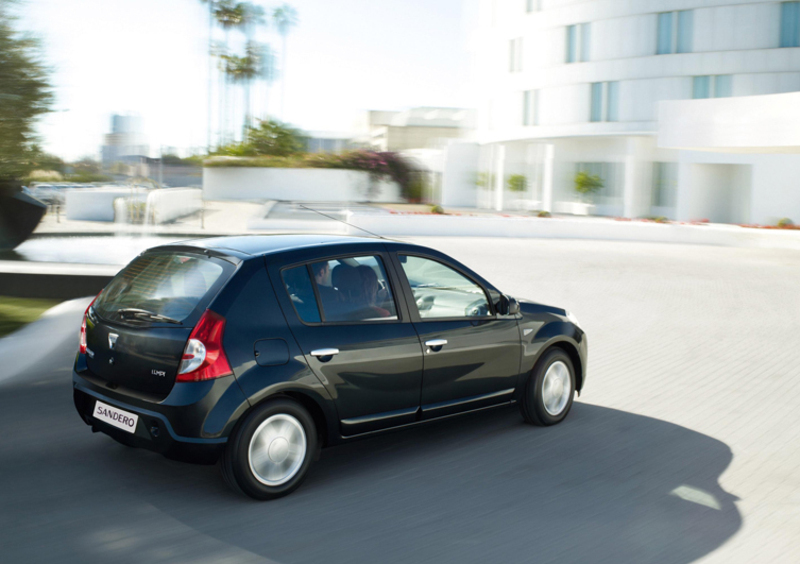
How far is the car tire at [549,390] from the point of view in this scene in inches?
239

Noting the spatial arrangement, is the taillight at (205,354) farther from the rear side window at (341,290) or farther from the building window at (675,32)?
the building window at (675,32)

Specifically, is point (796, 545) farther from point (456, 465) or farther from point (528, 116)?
point (528, 116)

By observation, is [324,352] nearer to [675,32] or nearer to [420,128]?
[675,32]

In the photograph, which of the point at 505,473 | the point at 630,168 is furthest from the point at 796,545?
the point at 630,168

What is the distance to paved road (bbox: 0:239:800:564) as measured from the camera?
4.06 m

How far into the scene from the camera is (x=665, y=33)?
136ft

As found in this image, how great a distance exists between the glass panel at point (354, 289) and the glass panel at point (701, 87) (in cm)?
3948

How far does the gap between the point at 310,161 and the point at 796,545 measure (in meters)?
50.7

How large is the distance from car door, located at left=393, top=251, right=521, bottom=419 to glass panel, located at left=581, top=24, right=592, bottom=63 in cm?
4117

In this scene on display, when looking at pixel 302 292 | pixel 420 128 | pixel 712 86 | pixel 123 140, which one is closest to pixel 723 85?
pixel 712 86

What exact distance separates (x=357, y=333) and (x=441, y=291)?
3.36 feet

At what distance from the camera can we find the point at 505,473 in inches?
203

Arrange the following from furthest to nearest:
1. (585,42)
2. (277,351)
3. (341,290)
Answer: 1. (585,42)
2. (341,290)
3. (277,351)

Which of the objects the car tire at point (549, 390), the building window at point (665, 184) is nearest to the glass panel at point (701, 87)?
the building window at point (665, 184)
